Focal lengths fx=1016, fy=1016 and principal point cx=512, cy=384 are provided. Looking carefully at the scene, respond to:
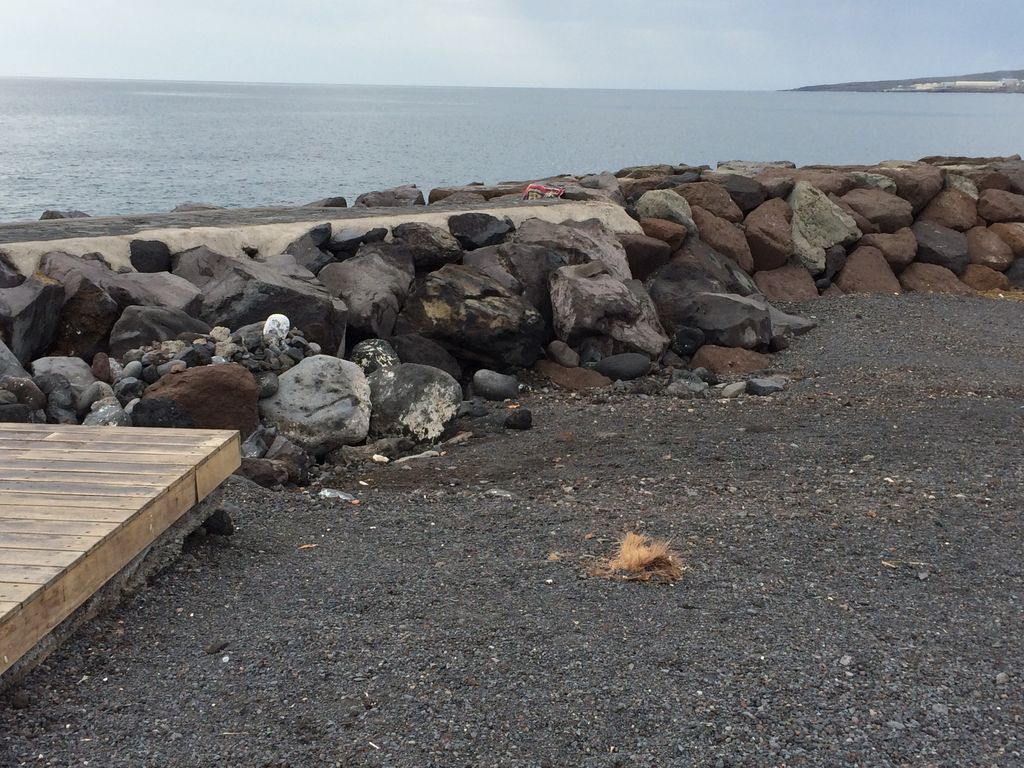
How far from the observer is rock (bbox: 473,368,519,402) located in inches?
411

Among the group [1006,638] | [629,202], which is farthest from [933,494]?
[629,202]

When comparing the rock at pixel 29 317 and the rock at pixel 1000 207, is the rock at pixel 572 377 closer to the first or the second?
the rock at pixel 29 317

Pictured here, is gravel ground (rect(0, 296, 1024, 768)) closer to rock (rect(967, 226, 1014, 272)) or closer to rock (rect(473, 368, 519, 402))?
rock (rect(473, 368, 519, 402))

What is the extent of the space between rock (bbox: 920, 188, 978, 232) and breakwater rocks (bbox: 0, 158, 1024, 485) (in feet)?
0.13

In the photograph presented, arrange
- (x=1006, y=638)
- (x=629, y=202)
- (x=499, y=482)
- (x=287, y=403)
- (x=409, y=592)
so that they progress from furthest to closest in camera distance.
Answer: (x=629, y=202) < (x=287, y=403) < (x=499, y=482) < (x=409, y=592) < (x=1006, y=638)

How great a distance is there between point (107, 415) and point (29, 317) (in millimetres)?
1706

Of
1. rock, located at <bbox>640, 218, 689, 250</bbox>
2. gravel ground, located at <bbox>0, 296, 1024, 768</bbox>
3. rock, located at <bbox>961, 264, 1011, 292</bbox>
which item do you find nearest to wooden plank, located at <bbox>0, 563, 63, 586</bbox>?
gravel ground, located at <bbox>0, 296, 1024, 768</bbox>

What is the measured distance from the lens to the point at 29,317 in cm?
887

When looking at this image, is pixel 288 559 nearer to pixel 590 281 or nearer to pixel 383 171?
pixel 590 281

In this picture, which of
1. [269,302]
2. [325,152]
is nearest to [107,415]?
[269,302]

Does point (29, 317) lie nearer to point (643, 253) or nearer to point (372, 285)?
point (372, 285)

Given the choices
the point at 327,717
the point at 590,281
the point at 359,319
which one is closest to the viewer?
the point at 327,717

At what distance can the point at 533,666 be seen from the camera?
4469 millimetres

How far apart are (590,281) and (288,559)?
6.83 meters
